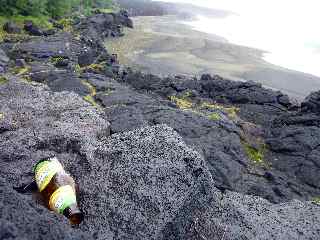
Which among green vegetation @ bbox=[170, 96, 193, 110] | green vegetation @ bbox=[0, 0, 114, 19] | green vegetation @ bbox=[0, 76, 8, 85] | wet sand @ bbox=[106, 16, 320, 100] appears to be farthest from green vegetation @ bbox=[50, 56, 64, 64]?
green vegetation @ bbox=[0, 0, 114, 19]

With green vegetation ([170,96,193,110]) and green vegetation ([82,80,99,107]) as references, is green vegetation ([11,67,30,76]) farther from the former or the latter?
green vegetation ([170,96,193,110])

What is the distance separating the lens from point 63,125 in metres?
7.47

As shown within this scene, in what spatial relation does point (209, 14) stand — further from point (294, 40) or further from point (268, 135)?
point (268, 135)

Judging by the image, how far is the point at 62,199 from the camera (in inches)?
194

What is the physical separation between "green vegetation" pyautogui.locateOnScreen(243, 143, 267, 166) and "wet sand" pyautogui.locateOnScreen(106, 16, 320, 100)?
1475 cm

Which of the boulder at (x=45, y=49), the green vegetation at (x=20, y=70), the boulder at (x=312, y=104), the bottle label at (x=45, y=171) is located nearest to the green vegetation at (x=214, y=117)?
the boulder at (x=312, y=104)

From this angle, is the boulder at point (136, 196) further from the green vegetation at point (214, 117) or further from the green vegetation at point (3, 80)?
the green vegetation at point (214, 117)

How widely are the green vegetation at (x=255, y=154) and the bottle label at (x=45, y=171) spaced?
18.8ft

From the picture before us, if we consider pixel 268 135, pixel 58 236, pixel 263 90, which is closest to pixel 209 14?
pixel 263 90

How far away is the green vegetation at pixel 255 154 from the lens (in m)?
10.2

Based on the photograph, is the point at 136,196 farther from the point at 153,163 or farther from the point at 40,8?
the point at 40,8

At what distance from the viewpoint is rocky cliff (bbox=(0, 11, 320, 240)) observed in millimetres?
5098

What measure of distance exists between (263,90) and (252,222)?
39.7ft

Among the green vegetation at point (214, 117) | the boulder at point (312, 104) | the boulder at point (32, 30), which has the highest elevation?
the green vegetation at point (214, 117)
